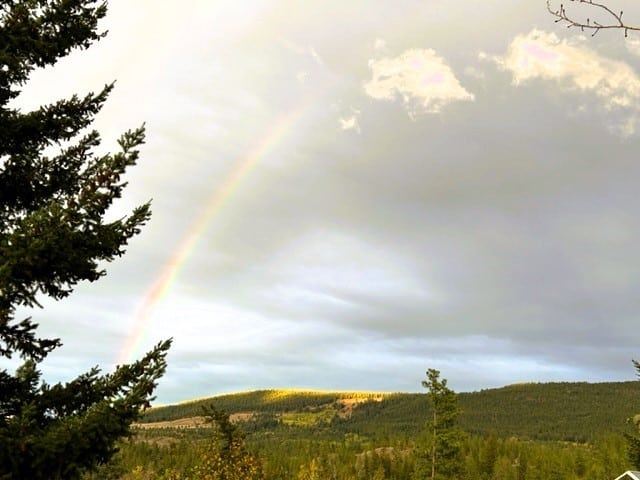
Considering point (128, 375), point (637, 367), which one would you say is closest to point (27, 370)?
point (128, 375)

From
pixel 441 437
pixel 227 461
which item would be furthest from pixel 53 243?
pixel 441 437

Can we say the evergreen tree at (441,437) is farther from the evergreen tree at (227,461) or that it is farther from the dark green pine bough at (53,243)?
the dark green pine bough at (53,243)

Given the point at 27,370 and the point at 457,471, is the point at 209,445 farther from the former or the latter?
the point at 457,471

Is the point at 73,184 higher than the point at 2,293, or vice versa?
the point at 73,184

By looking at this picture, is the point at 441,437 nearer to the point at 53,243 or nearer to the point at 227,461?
the point at 227,461

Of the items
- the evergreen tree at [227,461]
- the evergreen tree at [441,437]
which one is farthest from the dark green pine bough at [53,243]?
the evergreen tree at [441,437]

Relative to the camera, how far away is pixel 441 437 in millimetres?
37812

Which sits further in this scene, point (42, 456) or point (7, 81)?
point (7, 81)

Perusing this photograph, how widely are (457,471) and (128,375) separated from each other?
36.0 m

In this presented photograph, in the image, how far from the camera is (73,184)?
10.2m

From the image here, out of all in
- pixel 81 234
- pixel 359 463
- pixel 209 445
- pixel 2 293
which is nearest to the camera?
pixel 2 293

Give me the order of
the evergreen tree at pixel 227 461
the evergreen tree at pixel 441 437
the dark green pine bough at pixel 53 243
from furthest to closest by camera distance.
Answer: the evergreen tree at pixel 441 437 → the evergreen tree at pixel 227 461 → the dark green pine bough at pixel 53 243

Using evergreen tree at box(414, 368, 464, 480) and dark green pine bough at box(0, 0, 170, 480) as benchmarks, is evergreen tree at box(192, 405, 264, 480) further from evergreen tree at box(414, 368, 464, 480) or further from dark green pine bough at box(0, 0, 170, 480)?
evergreen tree at box(414, 368, 464, 480)

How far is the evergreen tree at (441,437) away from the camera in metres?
37.9
